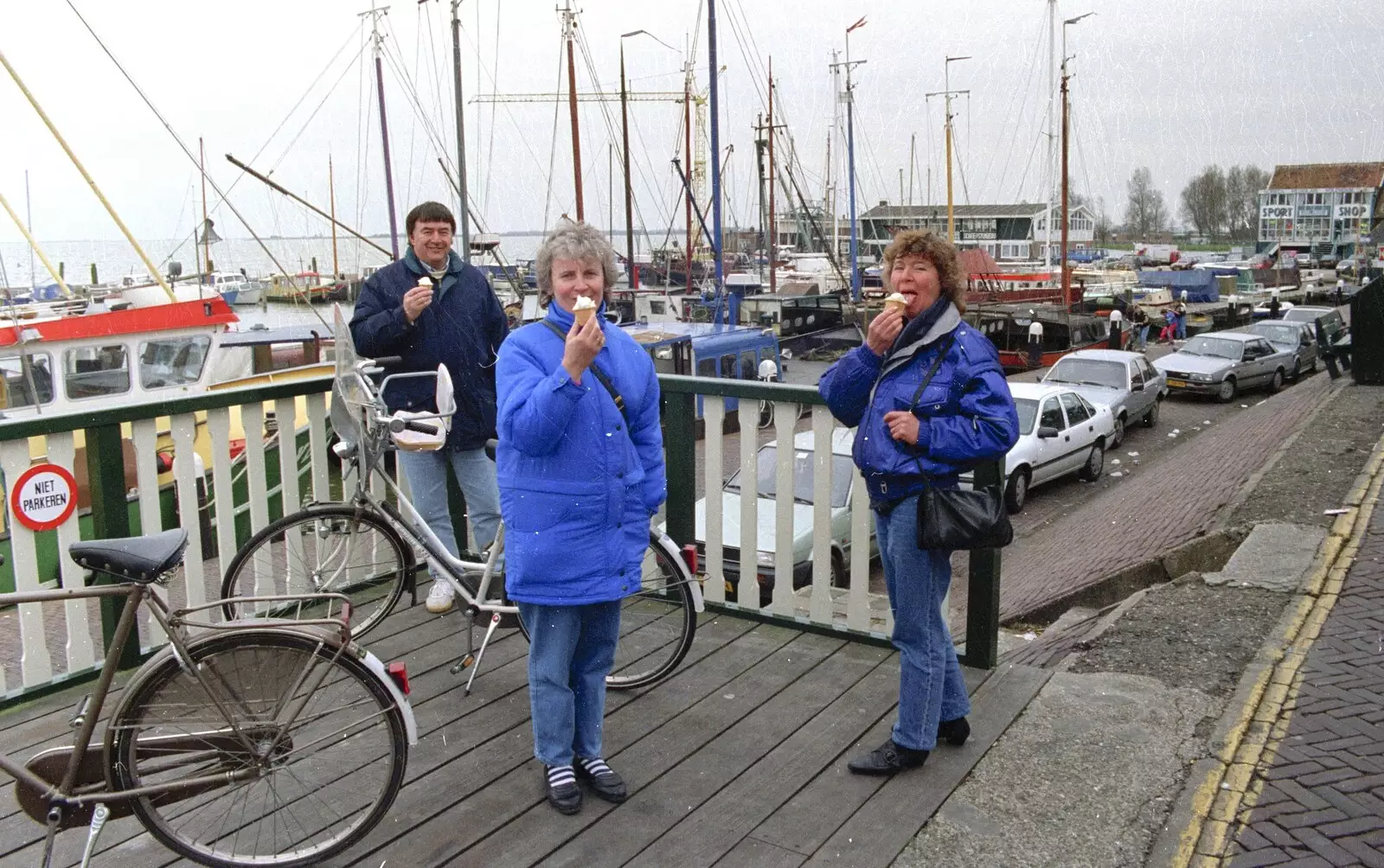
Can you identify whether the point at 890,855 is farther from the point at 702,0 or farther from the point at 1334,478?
the point at 702,0

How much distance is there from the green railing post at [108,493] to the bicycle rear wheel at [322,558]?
43 centimetres

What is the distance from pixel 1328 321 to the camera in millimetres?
32188

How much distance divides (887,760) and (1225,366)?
1007 inches

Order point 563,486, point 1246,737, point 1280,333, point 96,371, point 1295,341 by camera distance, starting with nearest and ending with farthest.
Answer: point 563,486
point 1246,737
point 96,371
point 1295,341
point 1280,333

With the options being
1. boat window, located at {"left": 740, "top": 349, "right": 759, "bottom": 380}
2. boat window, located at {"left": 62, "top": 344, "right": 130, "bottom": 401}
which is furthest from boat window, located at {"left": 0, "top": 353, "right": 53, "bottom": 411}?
boat window, located at {"left": 740, "top": 349, "right": 759, "bottom": 380}

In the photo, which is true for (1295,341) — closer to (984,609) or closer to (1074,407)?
(1074,407)

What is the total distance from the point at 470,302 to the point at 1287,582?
16.3 feet

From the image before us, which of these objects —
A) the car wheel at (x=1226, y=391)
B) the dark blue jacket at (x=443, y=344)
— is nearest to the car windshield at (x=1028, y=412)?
the car wheel at (x=1226, y=391)

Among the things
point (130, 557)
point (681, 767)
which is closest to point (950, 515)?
point (681, 767)

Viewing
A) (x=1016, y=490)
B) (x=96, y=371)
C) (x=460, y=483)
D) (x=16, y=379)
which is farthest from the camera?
(x=1016, y=490)

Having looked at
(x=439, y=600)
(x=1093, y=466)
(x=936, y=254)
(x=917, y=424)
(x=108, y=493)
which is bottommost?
(x=1093, y=466)

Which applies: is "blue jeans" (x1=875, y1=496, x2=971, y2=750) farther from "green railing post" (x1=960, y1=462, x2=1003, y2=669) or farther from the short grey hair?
the short grey hair

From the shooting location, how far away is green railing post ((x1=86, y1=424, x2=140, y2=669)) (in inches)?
168

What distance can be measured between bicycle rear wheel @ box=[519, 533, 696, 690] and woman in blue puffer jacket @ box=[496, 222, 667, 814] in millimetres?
884
